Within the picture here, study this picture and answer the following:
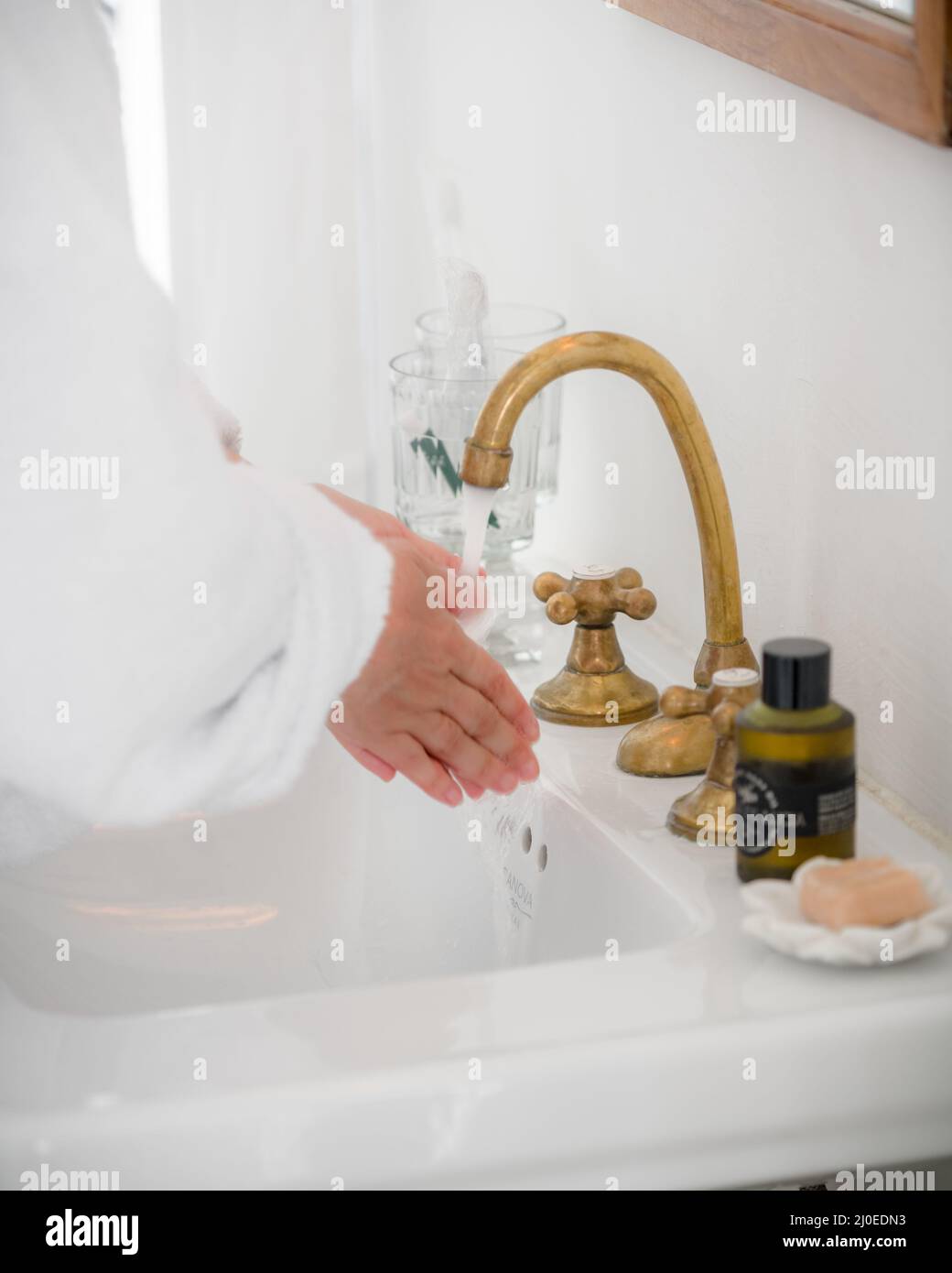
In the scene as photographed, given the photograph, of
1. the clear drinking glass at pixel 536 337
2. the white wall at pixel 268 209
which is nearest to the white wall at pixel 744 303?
the clear drinking glass at pixel 536 337

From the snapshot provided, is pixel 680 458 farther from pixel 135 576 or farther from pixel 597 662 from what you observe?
pixel 135 576

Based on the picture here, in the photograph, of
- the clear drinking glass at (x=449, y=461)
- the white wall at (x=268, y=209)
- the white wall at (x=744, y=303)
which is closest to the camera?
the white wall at (x=744, y=303)

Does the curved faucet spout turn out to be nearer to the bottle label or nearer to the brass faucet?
the brass faucet

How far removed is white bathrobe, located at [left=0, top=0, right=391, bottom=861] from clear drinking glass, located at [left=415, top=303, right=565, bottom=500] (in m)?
0.46

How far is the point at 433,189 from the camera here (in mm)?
1456

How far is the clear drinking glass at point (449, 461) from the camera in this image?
111 centimetres

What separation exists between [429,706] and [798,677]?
0.22 m

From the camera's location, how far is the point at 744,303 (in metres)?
0.90

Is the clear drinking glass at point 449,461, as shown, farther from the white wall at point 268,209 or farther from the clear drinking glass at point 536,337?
the white wall at point 268,209

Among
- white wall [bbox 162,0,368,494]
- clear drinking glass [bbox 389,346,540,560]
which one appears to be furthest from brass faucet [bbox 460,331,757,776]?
white wall [bbox 162,0,368,494]

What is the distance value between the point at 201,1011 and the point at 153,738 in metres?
0.12

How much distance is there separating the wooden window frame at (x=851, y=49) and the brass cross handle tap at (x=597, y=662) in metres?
0.30

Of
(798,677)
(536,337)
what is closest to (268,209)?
(536,337)

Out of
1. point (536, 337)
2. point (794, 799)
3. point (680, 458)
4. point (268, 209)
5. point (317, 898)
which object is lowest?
point (317, 898)
